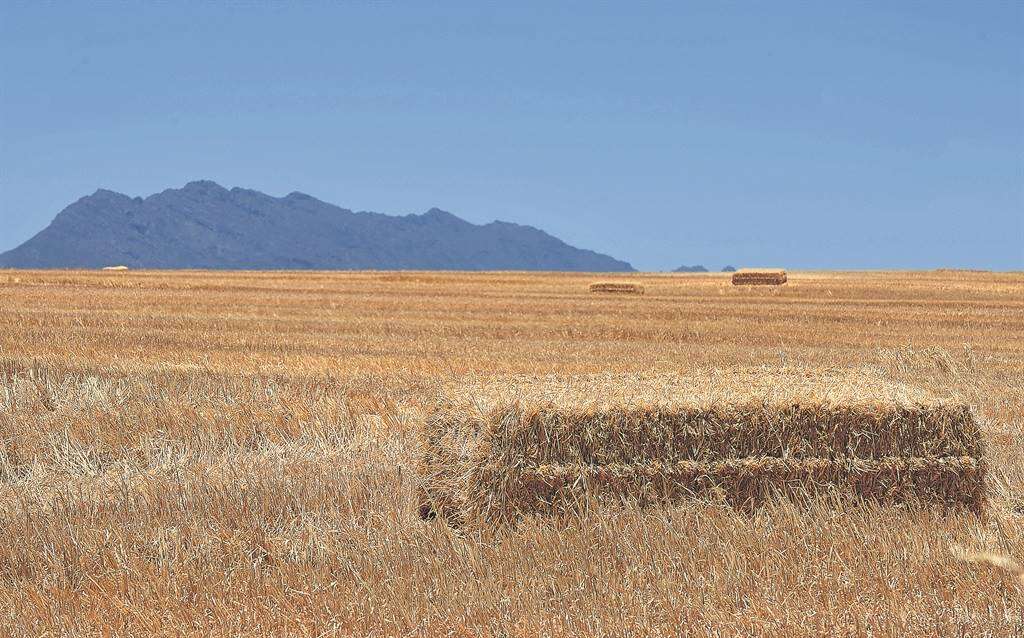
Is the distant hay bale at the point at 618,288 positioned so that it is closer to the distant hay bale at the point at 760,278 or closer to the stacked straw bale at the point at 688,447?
the distant hay bale at the point at 760,278

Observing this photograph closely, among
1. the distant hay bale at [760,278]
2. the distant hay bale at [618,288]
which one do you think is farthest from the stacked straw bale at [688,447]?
the distant hay bale at [760,278]

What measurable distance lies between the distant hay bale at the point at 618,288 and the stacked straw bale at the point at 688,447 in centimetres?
2995

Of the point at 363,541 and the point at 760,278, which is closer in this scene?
the point at 363,541

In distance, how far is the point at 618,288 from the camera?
38.1 metres

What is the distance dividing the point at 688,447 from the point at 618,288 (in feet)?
104

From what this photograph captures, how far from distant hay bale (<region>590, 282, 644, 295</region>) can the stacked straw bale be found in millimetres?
29951

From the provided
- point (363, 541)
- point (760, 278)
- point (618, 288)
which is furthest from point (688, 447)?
point (760, 278)

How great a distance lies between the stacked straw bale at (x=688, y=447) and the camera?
6246 millimetres

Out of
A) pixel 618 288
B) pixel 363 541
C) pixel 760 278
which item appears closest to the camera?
pixel 363 541

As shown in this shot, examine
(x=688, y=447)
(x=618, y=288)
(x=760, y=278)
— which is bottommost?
(x=688, y=447)

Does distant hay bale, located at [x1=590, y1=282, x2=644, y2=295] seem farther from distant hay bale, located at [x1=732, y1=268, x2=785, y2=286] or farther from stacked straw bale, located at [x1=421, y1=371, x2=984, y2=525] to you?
stacked straw bale, located at [x1=421, y1=371, x2=984, y2=525]

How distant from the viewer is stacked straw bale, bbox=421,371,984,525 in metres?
6.25

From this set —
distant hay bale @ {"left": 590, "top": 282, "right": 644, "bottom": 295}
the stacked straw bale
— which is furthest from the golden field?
distant hay bale @ {"left": 590, "top": 282, "right": 644, "bottom": 295}

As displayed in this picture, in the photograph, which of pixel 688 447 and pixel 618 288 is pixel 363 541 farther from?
pixel 618 288
